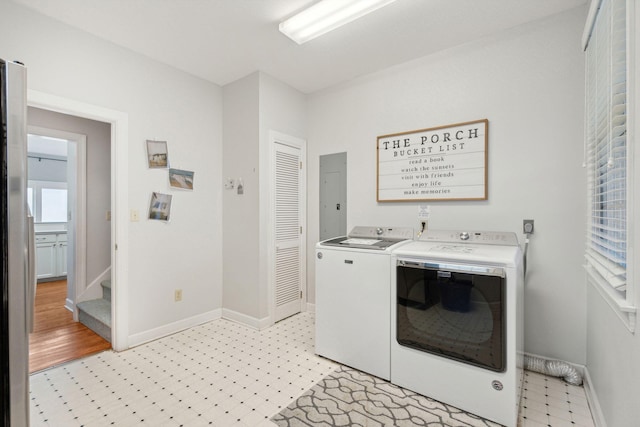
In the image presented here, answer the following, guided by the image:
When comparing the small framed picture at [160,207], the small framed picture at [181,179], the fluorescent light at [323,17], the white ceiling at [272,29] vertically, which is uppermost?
the white ceiling at [272,29]

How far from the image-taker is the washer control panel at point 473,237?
2229 millimetres

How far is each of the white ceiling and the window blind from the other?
675 millimetres

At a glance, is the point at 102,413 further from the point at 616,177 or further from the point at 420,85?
the point at 420,85

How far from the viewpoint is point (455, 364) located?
1.80 metres

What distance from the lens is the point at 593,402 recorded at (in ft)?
5.80

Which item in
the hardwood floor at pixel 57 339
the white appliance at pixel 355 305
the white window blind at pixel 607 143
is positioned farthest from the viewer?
the hardwood floor at pixel 57 339

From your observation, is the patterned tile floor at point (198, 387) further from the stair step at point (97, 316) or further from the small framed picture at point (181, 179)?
the small framed picture at point (181, 179)

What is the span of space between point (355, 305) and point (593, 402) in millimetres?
1497

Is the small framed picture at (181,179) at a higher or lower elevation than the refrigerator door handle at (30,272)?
higher

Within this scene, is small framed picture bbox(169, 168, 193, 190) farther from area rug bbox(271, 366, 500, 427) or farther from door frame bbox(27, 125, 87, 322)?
area rug bbox(271, 366, 500, 427)

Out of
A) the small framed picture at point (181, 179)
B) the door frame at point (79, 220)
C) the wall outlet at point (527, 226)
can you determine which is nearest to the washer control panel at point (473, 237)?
the wall outlet at point (527, 226)

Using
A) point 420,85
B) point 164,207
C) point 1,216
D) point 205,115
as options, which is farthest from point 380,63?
point 1,216

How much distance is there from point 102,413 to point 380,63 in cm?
336

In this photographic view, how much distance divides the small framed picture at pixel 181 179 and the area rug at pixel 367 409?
2209 mm
